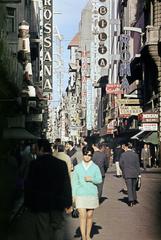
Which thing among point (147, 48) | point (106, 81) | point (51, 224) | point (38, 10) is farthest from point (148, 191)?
point (106, 81)

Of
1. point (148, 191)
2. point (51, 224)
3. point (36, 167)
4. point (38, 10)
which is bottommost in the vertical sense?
point (148, 191)

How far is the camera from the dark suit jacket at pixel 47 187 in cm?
868

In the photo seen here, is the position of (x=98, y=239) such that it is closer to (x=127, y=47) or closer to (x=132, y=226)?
(x=132, y=226)

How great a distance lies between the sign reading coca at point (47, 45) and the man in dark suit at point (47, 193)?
144ft

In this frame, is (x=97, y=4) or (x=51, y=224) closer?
(x=51, y=224)

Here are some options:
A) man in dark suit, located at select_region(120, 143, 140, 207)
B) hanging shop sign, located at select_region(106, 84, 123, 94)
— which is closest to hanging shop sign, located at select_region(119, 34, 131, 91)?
hanging shop sign, located at select_region(106, 84, 123, 94)

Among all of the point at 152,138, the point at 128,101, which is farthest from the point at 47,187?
the point at 128,101

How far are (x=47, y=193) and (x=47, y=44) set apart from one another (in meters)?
46.2

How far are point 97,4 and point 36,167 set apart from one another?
69.6 meters

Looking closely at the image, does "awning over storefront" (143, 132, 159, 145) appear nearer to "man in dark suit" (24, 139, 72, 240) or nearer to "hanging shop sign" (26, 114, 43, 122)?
"hanging shop sign" (26, 114, 43, 122)

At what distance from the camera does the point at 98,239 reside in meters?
11.8

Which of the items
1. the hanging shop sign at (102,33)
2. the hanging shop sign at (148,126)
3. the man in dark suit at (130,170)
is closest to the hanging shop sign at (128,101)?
the hanging shop sign at (148,126)

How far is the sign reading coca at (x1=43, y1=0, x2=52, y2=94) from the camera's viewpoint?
174 feet

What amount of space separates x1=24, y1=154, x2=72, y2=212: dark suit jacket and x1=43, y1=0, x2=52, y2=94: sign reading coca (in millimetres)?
44068
